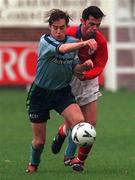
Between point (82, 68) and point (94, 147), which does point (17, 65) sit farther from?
point (82, 68)

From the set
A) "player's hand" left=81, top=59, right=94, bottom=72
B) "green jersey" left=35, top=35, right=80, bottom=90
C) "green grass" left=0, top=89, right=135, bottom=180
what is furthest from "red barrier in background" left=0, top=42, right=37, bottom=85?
"player's hand" left=81, top=59, right=94, bottom=72

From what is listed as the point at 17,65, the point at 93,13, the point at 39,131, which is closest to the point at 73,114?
the point at 39,131

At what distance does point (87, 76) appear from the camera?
1170cm

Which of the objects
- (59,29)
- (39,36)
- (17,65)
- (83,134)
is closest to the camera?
(83,134)

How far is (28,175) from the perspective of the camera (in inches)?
448

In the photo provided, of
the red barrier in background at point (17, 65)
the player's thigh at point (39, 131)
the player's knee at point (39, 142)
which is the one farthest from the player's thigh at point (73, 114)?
the red barrier in background at point (17, 65)

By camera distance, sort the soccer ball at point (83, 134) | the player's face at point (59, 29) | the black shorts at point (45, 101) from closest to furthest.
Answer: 1. the soccer ball at point (83, 134)
2. the player's face at point (59, 29)
3. the black shorts at point (45, 101)

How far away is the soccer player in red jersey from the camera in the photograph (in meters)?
11.4

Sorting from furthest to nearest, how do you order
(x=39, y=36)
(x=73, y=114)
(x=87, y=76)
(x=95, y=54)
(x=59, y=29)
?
(x=39, y=36) < (x=95, y=54) < (x=87, y=76) < (x=73, y=114) < (x=59, y=29)

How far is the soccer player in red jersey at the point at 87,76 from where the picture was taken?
11.4 meters

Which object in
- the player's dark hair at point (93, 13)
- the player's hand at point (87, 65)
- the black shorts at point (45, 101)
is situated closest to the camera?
the player's hand at point (87, 65)

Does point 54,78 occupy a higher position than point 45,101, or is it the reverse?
point 54,78

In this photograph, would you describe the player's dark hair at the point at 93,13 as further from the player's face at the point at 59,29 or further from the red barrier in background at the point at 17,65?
the red barrier in background at the point at 17,65

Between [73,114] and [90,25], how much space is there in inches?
41.7
